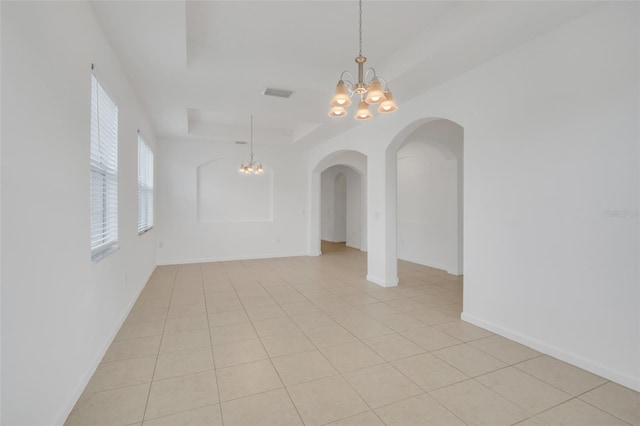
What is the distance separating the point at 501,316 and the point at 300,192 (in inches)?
234

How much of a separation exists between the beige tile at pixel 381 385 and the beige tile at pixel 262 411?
1.70 feet

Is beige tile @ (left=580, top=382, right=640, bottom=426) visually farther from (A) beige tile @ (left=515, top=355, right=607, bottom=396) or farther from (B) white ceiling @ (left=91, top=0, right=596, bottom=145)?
(B) white ceiling @ (left=91, top=0, right=596, bottom=145)

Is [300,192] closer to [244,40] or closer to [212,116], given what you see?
[212,116]

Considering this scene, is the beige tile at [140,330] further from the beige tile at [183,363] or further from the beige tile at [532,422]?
the beige tile at [532,422]

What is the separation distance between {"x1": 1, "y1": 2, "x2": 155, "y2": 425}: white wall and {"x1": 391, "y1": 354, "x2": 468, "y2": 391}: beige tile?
7.71 ft

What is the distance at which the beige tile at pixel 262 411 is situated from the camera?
195cm

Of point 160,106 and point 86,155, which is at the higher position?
point 160,106

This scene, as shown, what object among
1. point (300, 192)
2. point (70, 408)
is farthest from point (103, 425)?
point (300, 192)

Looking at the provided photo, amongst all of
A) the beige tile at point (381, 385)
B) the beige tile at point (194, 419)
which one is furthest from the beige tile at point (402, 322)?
the beige tile at point (194, 419)

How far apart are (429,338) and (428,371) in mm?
675

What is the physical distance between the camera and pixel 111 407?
2082 mm

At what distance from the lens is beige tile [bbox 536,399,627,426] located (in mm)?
1944

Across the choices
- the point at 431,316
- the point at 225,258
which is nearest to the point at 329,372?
the point at 431,316

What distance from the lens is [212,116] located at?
6270 mm
